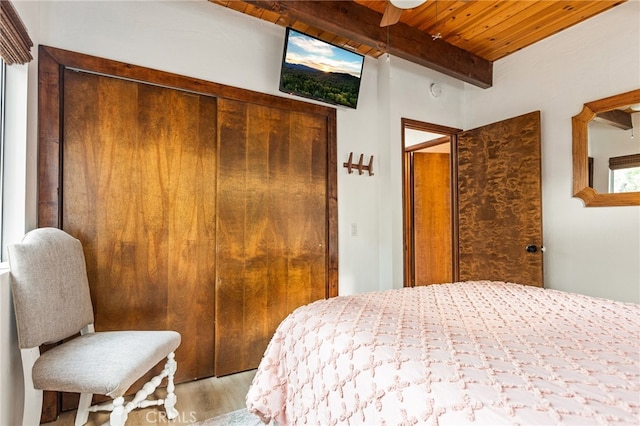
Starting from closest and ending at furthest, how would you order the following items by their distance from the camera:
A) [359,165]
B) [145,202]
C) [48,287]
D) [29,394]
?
[29,394] < [48,287] < [145,202] < [359,165]

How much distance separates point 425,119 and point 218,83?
204cm

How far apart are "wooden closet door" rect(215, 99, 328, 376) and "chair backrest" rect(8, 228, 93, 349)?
827 mm

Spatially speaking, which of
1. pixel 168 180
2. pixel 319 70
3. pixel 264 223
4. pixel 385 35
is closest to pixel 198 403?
pixel 264 223

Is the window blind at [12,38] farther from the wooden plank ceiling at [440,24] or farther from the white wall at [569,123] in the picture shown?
the white wall at [569,123]

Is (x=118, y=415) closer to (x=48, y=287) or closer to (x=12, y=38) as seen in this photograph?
(x=48, y=287)

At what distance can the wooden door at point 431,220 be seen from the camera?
14.0 feet

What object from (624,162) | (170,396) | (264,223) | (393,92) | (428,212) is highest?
(393,92)

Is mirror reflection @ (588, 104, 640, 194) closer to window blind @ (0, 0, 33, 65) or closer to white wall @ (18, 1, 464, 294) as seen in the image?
white wall @ (18, 1, 464, 294)

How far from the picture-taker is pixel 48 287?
149 cm

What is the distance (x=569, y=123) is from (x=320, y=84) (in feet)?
6.79

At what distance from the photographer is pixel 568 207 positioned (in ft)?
8.50

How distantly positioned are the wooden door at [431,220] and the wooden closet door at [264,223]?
1.97m

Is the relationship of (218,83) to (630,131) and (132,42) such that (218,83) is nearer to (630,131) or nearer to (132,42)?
(132,42)

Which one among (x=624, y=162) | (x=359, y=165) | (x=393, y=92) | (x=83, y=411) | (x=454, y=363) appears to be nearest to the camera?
(x=454, y=363)
